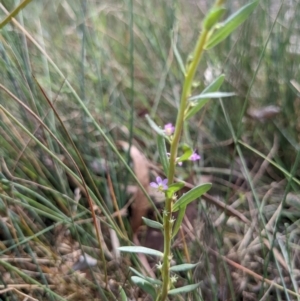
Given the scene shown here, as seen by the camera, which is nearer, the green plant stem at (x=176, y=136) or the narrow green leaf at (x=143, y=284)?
the green plant stem at (x=176, y=136)

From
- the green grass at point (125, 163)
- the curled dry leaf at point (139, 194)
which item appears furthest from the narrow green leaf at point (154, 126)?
the curled dry leaf at point (139, 194)

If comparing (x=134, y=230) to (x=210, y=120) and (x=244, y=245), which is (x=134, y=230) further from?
(x=210, y=120)

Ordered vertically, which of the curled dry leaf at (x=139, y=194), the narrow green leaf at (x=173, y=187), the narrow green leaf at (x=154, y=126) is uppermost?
the narrow green leaf at (x=154, y=126)

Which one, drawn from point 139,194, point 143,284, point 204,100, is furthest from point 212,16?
point 139,194

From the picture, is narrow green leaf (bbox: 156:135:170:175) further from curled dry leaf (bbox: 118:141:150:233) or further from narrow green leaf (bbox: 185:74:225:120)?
curled dry leaf (bbox: 118:141:150:233)

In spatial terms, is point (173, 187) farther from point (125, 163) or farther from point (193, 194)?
point (125, 163)

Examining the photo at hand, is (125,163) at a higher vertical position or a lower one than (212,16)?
lower

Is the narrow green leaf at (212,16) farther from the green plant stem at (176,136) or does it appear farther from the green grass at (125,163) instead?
the green grass at (125,163)

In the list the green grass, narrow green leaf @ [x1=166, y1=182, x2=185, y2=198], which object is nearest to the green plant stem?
narrow green leaf @ [x1=166, y1=182, x2=185, y2=198]
